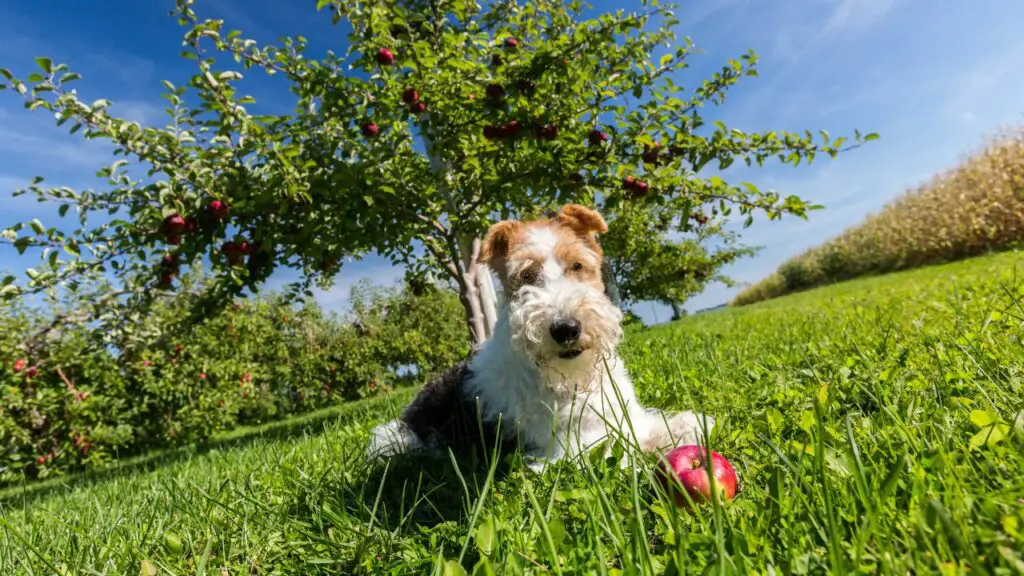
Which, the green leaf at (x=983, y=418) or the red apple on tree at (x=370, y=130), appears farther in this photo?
the red apple on tree at (x=370, y=130)

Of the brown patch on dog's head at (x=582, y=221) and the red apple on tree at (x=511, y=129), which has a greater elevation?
the red apple on tree at (x=511, y=129)

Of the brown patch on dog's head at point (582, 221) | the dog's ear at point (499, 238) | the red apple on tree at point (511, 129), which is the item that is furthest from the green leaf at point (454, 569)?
the red apple on tree at point (511, 129)

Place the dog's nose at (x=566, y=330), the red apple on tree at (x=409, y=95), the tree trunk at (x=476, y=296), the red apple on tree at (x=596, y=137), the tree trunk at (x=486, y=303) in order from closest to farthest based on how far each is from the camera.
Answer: the dog's nose at (x=566, y=330) < the red apple on tree at (x=409, y=95) < the red apple on tree at (x=596, y=137) < the tree trunk at (x=476, y=296) < the tree trunk at (x=486, y=303)

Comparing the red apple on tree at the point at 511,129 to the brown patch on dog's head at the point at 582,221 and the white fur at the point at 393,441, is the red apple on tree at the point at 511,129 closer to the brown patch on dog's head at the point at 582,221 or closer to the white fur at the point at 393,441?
the brown patch on dog's head at the point at 582,221

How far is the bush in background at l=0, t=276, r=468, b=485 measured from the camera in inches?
344

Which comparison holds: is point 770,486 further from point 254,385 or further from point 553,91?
point 254,385

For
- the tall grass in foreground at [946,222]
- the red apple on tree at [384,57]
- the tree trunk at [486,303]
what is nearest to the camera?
the red apple on tree at [384,57]

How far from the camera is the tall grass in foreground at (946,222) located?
43.0ft

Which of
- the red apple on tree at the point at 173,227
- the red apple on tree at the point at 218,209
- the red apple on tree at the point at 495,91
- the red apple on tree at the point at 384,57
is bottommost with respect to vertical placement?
the red apple on tree at the point at 173,227

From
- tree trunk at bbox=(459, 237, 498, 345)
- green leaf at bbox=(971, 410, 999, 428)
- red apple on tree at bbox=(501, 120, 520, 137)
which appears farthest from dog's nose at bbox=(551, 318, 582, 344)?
tree trunk at bbox=(459, 237, 498, 345)

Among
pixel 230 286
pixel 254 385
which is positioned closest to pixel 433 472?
pixel 230 286

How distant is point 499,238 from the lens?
9.98 feet

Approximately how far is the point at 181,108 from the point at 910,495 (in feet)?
17.9

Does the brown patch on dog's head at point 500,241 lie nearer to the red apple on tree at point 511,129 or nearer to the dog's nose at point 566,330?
the dog's nose at point 566,330
